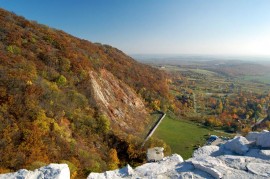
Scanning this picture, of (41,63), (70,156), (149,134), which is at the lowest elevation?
(149,134)

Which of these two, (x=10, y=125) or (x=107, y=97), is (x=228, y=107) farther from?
(x=10, y=125)

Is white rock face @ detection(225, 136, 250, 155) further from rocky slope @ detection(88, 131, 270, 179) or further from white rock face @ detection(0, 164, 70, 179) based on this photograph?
white rock face @ detection(0, 164, 70, 179)

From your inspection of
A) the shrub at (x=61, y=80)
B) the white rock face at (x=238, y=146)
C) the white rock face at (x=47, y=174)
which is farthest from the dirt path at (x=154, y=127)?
the white rock face at (x=47, y=174)

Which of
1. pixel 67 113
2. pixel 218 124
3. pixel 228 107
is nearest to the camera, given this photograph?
pixel 67 113

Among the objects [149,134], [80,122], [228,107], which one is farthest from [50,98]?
[228,107]

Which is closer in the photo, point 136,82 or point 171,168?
point 171,168

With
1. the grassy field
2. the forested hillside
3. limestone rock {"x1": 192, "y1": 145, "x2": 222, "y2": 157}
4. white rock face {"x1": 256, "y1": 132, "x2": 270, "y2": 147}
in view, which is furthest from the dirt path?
white rock face {"x1": 256, "y1": 132, "x2": 270, "y2": 147}

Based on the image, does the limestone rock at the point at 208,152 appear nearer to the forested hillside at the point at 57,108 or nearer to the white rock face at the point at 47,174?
the white rock face at the point at 47,174
